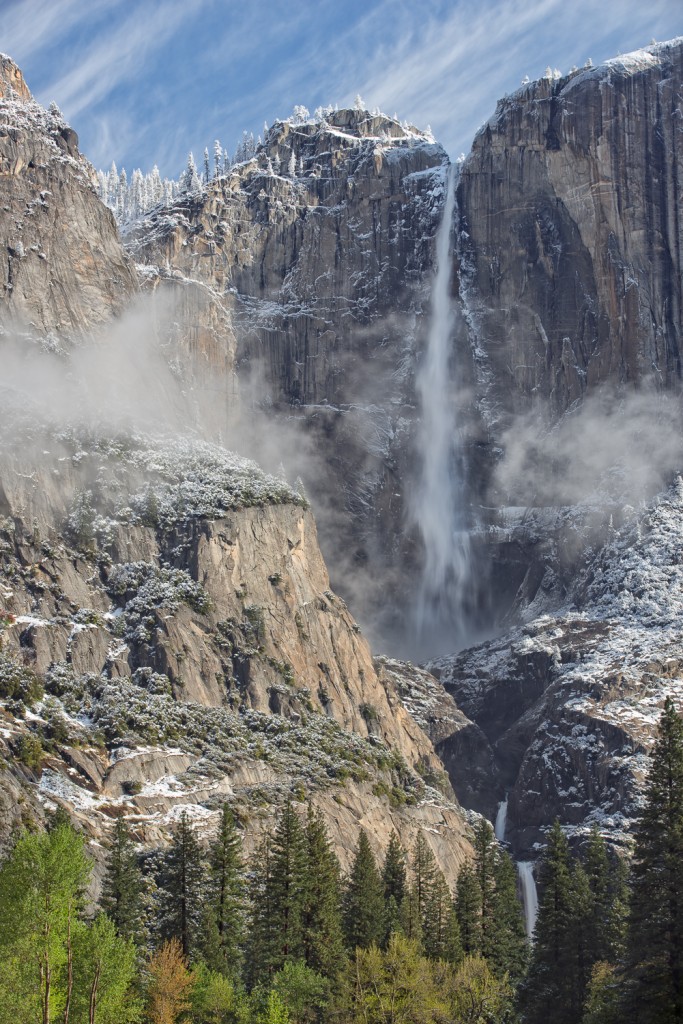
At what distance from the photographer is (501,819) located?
18950 centimetres

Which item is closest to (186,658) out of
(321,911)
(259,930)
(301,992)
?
(321,911)

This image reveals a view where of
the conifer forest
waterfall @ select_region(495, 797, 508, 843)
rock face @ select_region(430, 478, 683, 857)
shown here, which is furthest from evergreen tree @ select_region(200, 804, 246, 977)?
waterfall @ select_region(495, 797, 508, 843)

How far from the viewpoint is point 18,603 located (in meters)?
139

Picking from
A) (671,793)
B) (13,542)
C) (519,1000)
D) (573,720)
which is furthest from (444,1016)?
(573,720)

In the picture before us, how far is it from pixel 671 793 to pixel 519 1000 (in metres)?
28.5

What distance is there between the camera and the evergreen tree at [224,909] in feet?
319

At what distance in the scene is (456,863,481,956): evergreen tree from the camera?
113m

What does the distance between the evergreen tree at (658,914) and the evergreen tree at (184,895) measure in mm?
32416

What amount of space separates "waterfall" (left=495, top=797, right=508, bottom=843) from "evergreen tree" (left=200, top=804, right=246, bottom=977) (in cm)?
8696

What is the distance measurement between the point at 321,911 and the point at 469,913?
16.3m

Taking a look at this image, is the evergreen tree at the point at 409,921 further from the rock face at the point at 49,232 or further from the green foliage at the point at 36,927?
the rock face at the point at 49,232

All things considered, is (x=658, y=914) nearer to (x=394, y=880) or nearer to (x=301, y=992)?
(x=301, y=992)

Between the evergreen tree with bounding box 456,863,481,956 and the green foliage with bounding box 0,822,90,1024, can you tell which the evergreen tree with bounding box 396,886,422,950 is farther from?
the green foliage with bounding box 0,822,90,1024

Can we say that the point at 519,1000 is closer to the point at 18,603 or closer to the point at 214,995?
the point at 214,995
